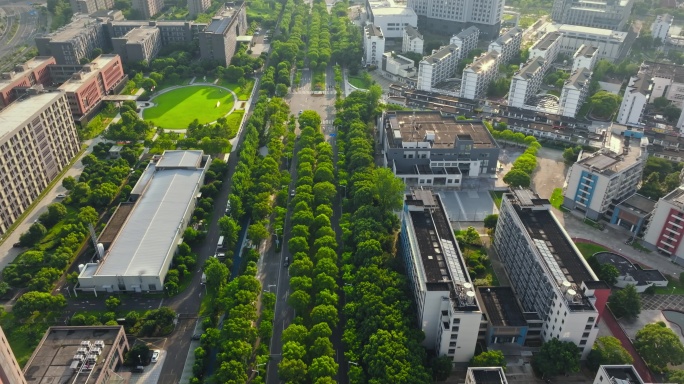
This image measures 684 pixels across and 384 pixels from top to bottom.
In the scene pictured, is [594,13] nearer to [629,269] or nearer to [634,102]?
[634,102]

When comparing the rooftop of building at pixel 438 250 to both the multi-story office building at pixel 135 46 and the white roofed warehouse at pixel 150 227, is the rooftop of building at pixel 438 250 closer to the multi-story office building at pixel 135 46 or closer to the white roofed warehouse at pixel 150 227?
the white roofed warehouse at pixel 150 227

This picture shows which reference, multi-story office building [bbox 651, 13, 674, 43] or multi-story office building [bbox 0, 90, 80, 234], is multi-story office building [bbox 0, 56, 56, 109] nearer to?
multi-story office building [bbox 0, 90, 80, 234]

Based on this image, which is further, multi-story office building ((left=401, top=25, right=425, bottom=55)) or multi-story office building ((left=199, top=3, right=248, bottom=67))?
multi-story office building ((left=401, top=25, right=425, bottom=55))

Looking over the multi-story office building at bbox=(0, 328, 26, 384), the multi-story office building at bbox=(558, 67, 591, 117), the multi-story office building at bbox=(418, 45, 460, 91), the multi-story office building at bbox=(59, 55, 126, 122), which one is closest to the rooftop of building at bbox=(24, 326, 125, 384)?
the multi-story office building at bbox=(0, 328, 26, 384)

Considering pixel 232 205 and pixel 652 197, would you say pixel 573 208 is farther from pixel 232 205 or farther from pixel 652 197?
pixel 232 205

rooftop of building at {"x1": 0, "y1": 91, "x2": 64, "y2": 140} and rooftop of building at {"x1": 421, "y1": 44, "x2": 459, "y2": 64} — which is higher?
rooftop of building at {"x1": 0, "y1": 91, "x2": 64, "y2": 140}

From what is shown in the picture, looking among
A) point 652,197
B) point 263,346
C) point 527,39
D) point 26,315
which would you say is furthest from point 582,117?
point 26,315

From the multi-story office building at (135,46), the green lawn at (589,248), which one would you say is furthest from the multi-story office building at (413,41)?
the green lawn at (589,248)
